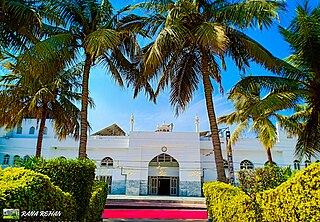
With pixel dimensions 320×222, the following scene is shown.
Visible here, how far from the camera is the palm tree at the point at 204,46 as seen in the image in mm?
7711

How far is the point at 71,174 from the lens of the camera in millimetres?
4840

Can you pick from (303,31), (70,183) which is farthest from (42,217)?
(303,31)

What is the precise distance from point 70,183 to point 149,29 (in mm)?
6557

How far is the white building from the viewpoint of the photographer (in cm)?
2267

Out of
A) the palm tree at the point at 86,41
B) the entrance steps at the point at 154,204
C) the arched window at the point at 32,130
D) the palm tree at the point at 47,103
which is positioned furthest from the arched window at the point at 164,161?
the palm tree at the point at 86,41

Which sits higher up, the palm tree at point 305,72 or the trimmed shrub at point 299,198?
the palm tree at point 305,72

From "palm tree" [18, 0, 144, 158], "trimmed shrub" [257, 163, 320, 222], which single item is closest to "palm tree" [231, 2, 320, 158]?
"palm tree" [18, 0, 144, 158]

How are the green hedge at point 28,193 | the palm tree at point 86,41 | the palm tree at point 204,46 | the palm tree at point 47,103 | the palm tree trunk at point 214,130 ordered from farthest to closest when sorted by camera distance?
the palm tree at point 47,103 < the palm tree trunk at point 214,130 < the palm tree at point 204,46 < the palm tree at point 86,41 < the green hedge at point 28,193

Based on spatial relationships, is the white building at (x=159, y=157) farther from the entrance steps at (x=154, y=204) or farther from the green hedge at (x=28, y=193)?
the green hedge at (x=28, y=193)

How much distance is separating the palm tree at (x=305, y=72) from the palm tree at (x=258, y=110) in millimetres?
363

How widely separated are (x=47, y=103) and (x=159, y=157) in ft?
42.1

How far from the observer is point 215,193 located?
Answer: 670 centimetres

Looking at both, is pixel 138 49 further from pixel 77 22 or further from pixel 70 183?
pixel 70 183

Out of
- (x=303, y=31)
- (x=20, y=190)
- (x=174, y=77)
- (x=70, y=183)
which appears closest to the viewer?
(x=20, y=190)
